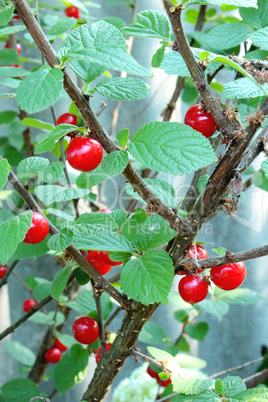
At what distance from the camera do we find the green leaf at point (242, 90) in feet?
1.09

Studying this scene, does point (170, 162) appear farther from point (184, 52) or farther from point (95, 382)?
point (95, 382)

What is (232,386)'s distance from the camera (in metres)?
0.41

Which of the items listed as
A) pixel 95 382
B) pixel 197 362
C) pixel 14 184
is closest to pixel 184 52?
pixel 14 184

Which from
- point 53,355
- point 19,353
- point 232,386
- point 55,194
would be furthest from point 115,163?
point 19,353

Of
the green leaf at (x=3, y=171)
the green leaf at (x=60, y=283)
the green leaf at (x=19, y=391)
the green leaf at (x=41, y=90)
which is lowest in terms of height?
the green leaf at (x=19, y=391)

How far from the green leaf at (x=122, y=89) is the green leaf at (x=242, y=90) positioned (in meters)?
0.06

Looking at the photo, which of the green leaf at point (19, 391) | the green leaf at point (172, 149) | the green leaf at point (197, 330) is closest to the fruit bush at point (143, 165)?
the green leaf at point (172, 149)

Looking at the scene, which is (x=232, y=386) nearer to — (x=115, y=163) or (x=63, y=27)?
(x=115, y=163)

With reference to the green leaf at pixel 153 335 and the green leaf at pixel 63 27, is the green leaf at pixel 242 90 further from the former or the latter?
the green leaf at pixel 153 335

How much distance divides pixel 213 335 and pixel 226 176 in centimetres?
100

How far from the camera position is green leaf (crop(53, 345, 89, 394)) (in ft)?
1.95

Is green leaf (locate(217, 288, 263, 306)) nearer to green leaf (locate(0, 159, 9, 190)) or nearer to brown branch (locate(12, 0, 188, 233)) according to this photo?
brown branch (locate(12, 0, 188, 233))

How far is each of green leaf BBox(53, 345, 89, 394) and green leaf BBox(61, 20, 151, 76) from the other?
0.43m

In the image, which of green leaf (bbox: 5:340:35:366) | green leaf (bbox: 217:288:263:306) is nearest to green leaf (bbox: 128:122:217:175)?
green leaf (bbox: 217:288:263:306)
